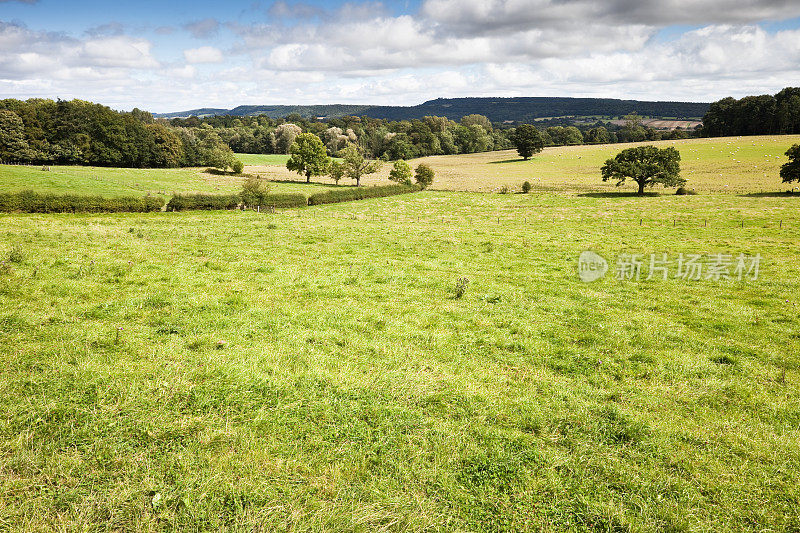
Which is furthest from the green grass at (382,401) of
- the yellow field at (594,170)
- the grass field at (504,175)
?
the yellow field at (594,170)

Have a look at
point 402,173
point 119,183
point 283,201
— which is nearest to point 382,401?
point 283,201

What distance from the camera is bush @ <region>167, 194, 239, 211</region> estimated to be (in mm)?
42522

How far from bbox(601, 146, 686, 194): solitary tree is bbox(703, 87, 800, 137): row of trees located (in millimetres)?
96155

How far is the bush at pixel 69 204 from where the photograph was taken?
33406mm

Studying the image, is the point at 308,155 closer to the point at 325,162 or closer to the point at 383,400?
the point at 325,162

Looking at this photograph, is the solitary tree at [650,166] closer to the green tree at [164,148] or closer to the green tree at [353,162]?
the green tree at [353,162]

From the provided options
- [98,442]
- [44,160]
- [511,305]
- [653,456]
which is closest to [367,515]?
[98,442]

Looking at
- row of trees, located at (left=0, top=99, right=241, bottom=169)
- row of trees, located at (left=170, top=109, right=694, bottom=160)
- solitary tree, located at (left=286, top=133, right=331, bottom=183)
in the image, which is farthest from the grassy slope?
row of trees, located at (left=170, top=109, right=694, bottom=160)

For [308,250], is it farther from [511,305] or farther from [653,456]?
[653,456]

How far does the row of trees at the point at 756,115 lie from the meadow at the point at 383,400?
148 m

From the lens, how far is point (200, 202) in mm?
43688

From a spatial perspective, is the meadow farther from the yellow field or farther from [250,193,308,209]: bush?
the yellow field

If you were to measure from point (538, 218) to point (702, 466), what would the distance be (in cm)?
3882

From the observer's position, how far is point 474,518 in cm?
516
